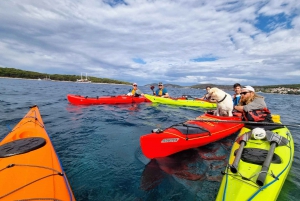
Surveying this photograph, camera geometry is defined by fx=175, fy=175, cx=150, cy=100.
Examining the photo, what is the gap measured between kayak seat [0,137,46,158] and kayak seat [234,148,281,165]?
4.36 meters

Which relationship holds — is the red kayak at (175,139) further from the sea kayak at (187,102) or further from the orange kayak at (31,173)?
the sea kayak at (187,102)

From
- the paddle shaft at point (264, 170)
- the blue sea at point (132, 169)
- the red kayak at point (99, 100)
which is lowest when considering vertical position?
the blue sea at point (132, 169)

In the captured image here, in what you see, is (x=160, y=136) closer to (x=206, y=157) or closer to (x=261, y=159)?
(x=206, y=157)

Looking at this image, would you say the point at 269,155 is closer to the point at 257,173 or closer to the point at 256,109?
the point at 257,173

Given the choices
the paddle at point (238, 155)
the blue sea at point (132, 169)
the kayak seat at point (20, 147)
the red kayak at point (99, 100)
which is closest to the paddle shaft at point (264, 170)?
the paddle at point (238, 155)

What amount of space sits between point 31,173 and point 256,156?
13.9 ft

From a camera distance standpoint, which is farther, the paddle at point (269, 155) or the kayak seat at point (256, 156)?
the kayak seat at point (256, 156)

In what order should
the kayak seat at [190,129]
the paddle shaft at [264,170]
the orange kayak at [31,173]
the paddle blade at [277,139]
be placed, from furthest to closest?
1. the kayak seat at [190,129]
2. the paddle blade at [277,139]
3. the paddle shaft at [264,170]
4. the orange kayak at [31,173]

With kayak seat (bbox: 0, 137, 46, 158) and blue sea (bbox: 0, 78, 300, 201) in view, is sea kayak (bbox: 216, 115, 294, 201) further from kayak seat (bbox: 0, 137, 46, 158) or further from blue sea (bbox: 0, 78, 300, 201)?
kayak seat (bbox: 0, 137, 46, 158)

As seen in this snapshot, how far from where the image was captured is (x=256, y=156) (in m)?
3.72

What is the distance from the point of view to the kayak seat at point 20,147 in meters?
3.26

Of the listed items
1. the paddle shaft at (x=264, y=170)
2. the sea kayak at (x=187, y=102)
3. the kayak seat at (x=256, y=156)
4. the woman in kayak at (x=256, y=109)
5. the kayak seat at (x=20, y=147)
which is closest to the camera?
the paddle shaft at (x=264, y=170)

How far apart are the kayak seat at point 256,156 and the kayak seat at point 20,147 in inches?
172

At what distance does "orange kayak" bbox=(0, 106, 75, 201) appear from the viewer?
2303mm
